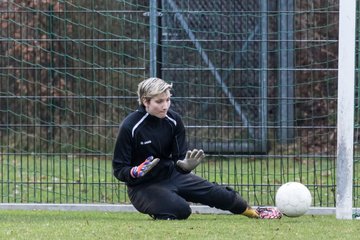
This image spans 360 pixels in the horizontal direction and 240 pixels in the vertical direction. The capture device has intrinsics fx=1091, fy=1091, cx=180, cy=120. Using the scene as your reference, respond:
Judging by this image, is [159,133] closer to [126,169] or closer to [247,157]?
[126,169]

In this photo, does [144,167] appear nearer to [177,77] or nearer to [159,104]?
[159,104]

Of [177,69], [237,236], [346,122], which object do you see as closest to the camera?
[237,236]

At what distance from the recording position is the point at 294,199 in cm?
880

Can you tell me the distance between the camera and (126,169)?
8.88 meters

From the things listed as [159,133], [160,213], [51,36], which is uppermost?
[51,36]

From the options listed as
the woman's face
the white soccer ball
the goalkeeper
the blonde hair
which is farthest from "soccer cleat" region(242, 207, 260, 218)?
the blonde hair

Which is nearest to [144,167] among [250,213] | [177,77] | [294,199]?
[250,213]

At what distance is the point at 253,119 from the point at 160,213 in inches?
88.6

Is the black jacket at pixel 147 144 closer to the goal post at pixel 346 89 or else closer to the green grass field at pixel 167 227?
the green grass field at pixel 167 227

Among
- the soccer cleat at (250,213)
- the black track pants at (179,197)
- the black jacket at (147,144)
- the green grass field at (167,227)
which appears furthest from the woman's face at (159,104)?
the soccer cleat at (250,213)

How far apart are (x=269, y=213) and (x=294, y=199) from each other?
15.9 inches

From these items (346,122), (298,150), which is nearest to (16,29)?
(298,150)

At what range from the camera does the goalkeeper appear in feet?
29.2

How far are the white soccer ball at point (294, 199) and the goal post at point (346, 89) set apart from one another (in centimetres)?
33
